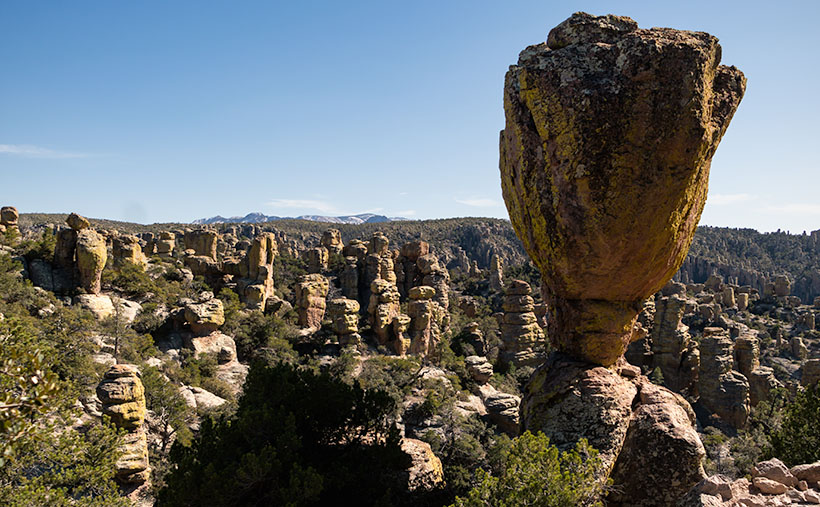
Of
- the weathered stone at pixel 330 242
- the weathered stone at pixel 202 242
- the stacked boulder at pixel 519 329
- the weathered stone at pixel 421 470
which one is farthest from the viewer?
the weathered stone at pixel 330 242

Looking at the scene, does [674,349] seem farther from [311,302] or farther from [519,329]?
[311,302]

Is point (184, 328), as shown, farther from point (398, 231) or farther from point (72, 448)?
point (398, 231)

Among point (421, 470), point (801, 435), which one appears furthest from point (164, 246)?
point (801, 435)

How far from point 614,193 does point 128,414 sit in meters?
14.3

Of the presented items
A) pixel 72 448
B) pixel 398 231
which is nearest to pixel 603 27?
pixel 72 448

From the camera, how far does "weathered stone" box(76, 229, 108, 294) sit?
947 inches

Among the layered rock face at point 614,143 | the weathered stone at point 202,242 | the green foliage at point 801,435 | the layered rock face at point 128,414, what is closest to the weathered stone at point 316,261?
the weathered stone at point 202,242

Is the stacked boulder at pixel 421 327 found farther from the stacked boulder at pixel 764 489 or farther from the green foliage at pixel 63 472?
the stacked boulder at pixel 764 489

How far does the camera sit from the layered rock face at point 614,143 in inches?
250

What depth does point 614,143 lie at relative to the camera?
653cm

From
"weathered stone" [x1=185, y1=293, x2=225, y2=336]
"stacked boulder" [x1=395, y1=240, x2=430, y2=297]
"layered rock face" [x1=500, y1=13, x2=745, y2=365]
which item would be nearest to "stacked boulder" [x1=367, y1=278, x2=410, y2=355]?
"weathered stone" [x1=185, y1=293, x2=225, y2=336]

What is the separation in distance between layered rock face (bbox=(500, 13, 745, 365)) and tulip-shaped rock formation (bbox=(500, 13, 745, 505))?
0.8 inches

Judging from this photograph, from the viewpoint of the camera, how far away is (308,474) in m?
7.82

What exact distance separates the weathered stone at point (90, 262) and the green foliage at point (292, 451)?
19250 mm
